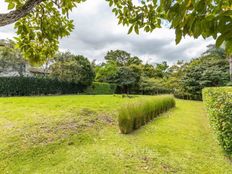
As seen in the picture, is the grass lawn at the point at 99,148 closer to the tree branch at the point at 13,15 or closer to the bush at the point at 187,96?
the tree branch at the point at 13,15

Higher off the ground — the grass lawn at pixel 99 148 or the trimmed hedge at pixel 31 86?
the trimmed hedge at pixel 31 86

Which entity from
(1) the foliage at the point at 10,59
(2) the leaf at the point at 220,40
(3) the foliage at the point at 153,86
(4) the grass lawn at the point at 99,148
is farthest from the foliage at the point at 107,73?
(2) the leaf at the point at 220,40

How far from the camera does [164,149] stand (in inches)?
209

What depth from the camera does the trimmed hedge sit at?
17500 millimetres

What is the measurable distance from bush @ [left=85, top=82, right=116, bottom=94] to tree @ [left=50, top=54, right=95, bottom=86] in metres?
1.47

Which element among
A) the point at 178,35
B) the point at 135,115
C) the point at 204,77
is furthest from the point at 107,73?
the point at 178,35

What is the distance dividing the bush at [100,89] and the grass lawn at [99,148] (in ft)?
55.0

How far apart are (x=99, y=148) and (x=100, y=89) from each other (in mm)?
20701

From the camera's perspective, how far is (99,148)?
5195 mm

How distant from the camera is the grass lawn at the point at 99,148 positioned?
13.8ft

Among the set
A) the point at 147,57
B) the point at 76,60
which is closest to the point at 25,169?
the point at 76,60

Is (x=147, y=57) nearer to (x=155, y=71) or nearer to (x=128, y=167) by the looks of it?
(x=155, y=71)

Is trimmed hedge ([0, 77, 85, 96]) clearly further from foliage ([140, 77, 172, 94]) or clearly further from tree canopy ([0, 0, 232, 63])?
tree canopy ([0, 0, 232, 63])

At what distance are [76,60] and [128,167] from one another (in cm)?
1986
